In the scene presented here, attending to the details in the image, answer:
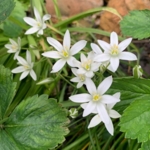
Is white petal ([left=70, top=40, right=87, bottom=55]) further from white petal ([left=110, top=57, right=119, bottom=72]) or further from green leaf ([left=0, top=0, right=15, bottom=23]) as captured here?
green leaf ([left=0, top=0, right=15, bottom=23])

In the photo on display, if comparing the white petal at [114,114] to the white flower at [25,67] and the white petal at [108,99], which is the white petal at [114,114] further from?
the white flower at [25,67]

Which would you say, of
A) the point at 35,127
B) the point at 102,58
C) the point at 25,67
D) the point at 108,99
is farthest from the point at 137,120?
the point at 25,67

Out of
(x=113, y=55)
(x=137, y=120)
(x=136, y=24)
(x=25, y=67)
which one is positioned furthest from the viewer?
(x=25, y=67)

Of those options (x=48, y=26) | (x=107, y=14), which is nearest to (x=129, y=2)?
(x=107, y=14)

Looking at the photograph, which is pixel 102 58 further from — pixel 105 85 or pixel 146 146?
pixel 146 146

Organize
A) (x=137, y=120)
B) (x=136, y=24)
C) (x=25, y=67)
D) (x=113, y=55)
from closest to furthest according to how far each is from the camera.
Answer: (x=137, y=120) < (x=113, y=55) < (x=136, y=24) < (x=25, y=67)

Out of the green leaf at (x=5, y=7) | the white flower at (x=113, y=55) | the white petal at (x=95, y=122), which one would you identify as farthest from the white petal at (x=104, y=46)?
the green leaf at (x=5, y=7)

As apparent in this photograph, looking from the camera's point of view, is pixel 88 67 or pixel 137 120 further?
pixel 88 67
